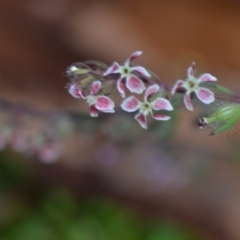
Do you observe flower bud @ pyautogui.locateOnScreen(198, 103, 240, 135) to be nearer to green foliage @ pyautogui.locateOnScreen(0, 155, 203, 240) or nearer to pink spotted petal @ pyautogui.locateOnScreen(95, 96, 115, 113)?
pink spotted petal @ pyautogui.locateOnScreen(95, 96, 115, 113)

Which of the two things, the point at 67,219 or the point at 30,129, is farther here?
the point at 67,219

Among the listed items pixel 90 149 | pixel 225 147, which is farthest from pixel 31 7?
pixel 225 147

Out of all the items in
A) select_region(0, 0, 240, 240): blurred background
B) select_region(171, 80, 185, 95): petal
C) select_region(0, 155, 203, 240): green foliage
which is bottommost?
select_region(171, 80, 185, 95): petal

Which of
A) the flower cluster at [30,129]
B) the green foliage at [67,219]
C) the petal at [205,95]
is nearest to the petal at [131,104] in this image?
the petal at [205,95]

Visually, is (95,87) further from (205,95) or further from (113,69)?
(205,95)

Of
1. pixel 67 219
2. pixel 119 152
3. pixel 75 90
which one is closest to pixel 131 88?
pixel 75 90

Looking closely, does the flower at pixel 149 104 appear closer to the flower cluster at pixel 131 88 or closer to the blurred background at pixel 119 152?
the flower cluster at pixel 131 88

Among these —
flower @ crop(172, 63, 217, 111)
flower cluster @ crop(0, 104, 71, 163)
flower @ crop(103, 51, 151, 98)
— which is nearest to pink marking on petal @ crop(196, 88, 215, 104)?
flower @ crop(172, 63, 217, 111)

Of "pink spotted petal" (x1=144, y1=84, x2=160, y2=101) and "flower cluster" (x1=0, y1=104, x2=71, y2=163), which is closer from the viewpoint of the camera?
"pink spotted petal" (x1=144, y1=84, x2=160, y2=101)
